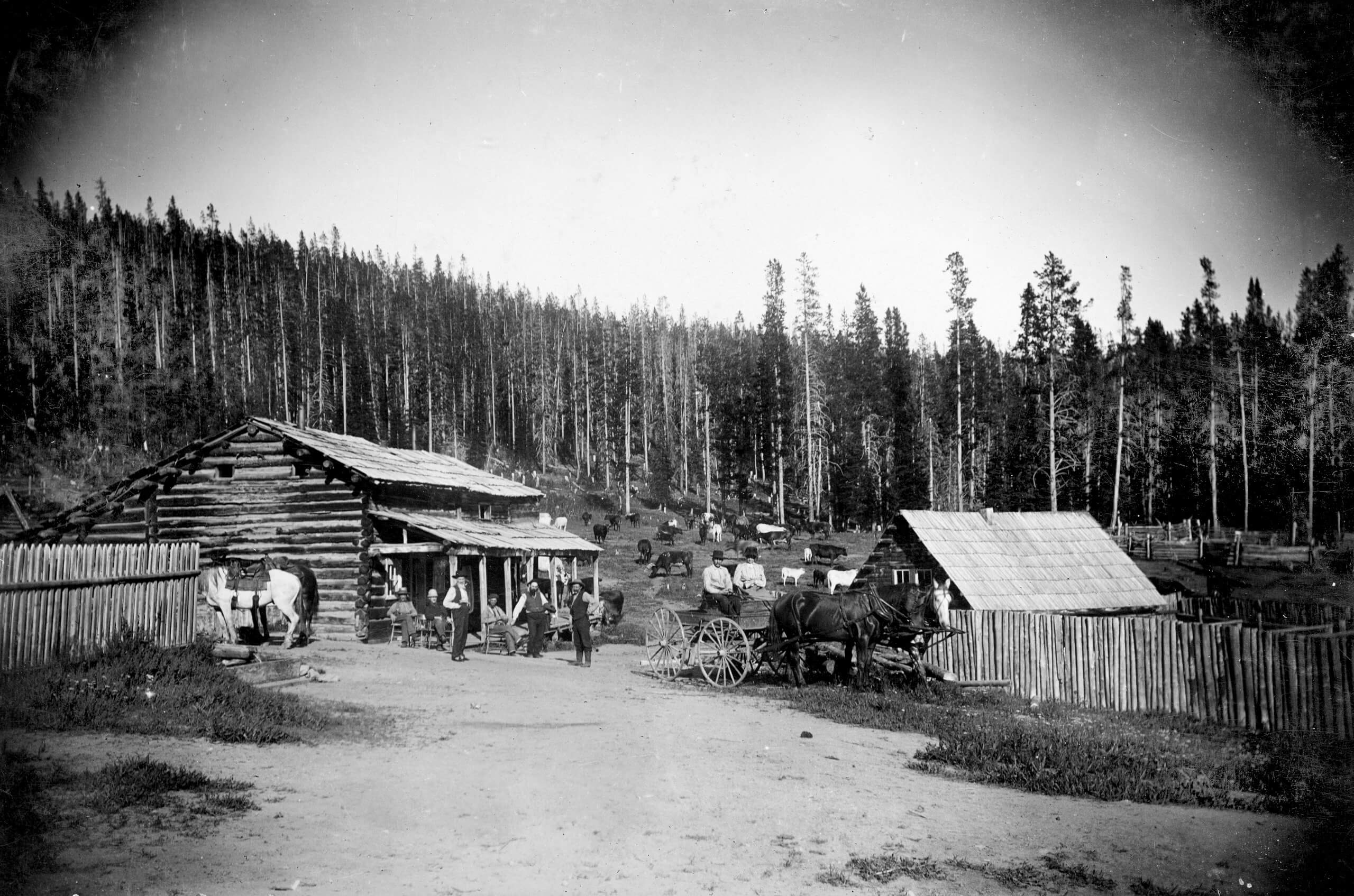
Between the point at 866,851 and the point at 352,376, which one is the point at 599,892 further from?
the point at 352,376

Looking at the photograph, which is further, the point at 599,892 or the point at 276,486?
the point at 276,486

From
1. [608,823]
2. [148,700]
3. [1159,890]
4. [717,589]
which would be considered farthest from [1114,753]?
[148,700]

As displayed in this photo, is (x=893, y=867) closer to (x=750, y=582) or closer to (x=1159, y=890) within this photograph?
(x=1159, y=890)

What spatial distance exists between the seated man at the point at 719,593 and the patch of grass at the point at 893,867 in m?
10.4

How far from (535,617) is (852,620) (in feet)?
26.1

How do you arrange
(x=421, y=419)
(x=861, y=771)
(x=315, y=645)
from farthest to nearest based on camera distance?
(x=421, y=419), (x=315, y=645), (x=861, y=771)

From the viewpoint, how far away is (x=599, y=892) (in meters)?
6.06

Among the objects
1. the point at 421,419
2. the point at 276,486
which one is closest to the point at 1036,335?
the point at 276,486

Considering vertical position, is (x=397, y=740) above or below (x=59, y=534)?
below

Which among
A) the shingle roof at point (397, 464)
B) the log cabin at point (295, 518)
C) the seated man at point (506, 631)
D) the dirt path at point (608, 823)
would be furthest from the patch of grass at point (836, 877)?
the shingle roof at point (397, 464)

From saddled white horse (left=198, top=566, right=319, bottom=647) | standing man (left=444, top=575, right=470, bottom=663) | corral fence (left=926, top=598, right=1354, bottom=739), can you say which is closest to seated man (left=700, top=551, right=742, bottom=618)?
corral fence (left=926, top=598, right=1354, bottom=739)

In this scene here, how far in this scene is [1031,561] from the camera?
24.1 metres

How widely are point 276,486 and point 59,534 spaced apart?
17.7 feet

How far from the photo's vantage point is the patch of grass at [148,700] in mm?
9438
